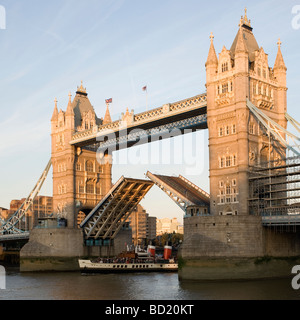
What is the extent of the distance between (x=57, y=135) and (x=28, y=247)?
706 inches

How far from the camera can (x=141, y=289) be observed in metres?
54.1

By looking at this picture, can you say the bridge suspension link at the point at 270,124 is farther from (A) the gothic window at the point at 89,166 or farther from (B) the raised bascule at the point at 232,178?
(A) the gothic window at the point at 89,166

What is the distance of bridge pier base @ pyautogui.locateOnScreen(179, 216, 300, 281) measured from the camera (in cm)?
5388

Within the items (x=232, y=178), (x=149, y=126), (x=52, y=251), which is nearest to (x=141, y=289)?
(x=232, y=178)

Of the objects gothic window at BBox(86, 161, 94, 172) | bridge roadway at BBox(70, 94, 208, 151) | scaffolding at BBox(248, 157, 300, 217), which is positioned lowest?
scaffolding at BBox(248, 157, 300, 217)

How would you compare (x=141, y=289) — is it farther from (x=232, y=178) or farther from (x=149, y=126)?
(x=149, y=126)

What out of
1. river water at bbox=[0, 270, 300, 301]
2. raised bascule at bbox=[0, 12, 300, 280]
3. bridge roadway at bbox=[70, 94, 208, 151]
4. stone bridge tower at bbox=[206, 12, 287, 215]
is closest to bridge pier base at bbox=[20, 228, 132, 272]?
raised bascule at bbox=[0, 12, 300, 280]

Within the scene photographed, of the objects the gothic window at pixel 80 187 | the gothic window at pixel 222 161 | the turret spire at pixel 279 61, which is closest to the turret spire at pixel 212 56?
the turret spire at pixel 279 61

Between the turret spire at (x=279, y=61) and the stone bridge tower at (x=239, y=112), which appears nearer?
the stone bridge tower at (x=239, y=112)

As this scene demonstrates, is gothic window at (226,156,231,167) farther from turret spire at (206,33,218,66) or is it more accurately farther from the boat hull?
the boat hull

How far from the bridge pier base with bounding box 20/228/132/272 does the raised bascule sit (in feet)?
0.46

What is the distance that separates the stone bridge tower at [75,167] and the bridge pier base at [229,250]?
31227 mm

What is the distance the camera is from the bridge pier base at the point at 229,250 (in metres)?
53.9
